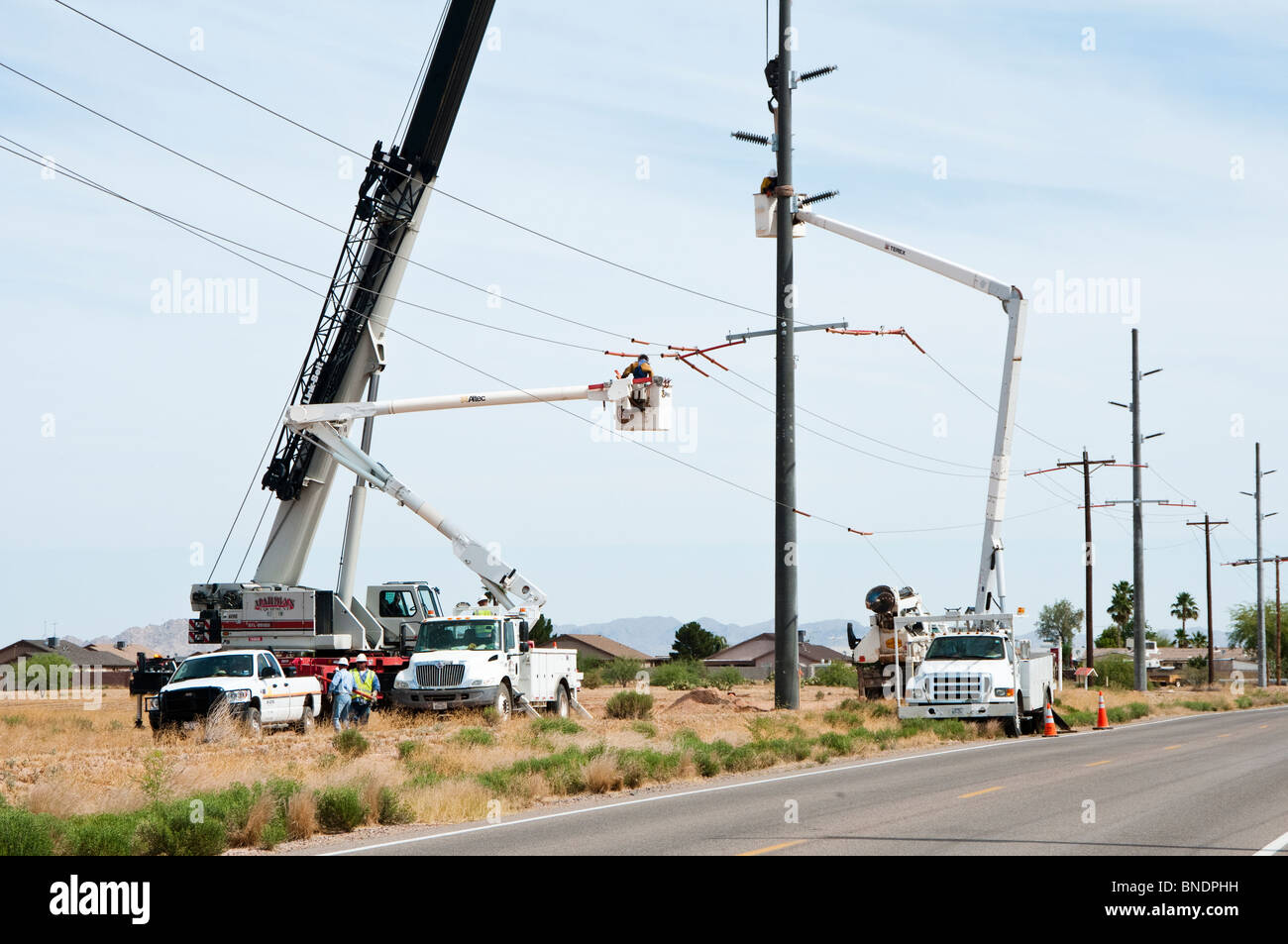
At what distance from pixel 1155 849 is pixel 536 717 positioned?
19508 millimetres

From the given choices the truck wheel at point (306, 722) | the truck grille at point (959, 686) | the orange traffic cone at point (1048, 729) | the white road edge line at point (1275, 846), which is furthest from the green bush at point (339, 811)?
the orange traffic cone at point (1048, 729)

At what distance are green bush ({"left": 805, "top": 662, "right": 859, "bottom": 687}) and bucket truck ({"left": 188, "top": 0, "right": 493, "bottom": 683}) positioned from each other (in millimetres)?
33849

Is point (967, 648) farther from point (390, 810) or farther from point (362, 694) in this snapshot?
point (390, 810)

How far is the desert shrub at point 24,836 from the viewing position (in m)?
11.1

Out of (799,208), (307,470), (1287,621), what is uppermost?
(799,208)

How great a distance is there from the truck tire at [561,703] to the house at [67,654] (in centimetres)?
6553

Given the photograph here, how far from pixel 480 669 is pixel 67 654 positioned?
9061 cm

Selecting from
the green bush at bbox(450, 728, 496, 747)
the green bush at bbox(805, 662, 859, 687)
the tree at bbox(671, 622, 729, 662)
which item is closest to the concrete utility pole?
the green bush at bbox(450, 728, 496, 747)

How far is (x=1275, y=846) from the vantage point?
36.8 ft
